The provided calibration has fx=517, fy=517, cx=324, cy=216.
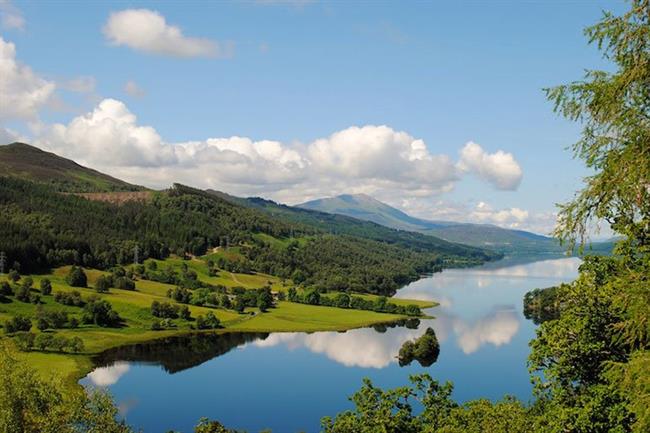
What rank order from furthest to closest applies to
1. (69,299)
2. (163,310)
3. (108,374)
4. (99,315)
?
(163,310), (69,299), (99,315), (108,374)

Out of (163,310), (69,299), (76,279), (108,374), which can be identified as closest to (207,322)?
(163,310)

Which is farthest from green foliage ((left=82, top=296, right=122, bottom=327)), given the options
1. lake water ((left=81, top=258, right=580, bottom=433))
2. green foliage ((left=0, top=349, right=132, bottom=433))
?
green foliage ((left=0, top=349, right=132, bottom=433))

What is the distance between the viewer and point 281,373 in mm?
121750

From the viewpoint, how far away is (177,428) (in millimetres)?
86812

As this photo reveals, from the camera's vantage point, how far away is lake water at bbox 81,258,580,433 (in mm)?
95312

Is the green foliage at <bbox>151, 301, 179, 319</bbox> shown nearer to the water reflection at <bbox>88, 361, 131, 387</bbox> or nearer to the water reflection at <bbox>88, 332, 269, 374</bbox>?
the water reflection at <bbox>88, 332, 269, 374</bbox>

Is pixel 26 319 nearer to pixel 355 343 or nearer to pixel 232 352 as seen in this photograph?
pixel 232 352

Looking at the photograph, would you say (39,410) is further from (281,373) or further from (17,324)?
(17,324)

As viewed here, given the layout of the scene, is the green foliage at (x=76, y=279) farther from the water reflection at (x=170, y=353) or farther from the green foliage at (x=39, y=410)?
the green foliage at (x=39, y=410)

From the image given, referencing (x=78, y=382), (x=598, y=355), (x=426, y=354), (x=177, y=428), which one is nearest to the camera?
(x=598, y=355)

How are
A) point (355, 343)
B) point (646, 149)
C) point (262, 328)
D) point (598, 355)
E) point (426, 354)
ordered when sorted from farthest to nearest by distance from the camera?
point (262, 328)
point (355, 343)
point (426, 354)
point (598, 355)
point (646, 149)

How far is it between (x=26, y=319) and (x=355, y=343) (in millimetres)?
91070

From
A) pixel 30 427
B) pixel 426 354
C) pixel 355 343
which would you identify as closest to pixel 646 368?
pixel 30 427

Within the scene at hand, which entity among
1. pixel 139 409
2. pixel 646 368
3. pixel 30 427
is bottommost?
pixel 139 409
